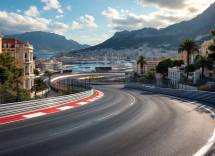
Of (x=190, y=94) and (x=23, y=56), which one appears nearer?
(x=190, y=94)

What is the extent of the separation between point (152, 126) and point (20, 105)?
9102 mm

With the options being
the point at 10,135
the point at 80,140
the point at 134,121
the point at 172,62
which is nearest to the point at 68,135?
the point at 80,140

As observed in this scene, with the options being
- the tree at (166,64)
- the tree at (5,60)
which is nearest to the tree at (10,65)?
the tree at (5,60)

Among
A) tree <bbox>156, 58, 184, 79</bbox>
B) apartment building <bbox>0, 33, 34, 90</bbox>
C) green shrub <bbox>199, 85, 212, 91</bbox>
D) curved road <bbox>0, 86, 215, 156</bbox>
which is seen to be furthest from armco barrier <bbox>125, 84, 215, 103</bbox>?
tree <bbox>156, 58, 184, 79</bbox>

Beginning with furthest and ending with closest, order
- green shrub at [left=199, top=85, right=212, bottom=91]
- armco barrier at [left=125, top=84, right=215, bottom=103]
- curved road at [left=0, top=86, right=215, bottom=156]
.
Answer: green shrub at [left=199, top=85, right=212, bottom=91]
armco barrier at [left=125, top=84, right=215, bottom=103]
curved road at [left=0, top=86, right=215, bottom=156]

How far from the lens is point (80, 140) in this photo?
7500 millimetres

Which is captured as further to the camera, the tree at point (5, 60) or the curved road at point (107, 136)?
the tree at point (5, 60)

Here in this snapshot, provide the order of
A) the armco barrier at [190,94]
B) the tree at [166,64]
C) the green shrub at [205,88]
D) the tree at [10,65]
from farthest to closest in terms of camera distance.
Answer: the tree at [166,64] < the tree at [10,65] < the green shrub at [205,88] < the armco barrier at [190,94]

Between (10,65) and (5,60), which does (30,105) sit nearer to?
(10,65)

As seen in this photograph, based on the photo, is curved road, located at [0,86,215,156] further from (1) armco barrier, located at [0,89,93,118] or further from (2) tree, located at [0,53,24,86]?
(2) tree, located at [0,53,24,86]

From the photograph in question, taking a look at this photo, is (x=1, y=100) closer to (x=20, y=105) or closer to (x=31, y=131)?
(x=20, y=105)

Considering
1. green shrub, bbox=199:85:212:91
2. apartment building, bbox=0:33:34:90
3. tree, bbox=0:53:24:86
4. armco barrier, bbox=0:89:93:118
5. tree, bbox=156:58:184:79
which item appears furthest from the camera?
tree, bbox=156:58:184:79

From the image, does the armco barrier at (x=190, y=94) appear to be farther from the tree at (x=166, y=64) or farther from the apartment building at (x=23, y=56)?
the tree at (x=166, y=64)

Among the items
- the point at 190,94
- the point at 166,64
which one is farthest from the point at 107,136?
the point at 166,64
